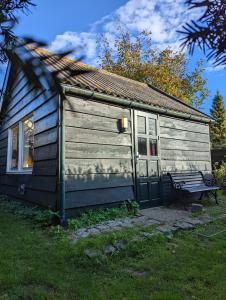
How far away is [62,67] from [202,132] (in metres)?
7.81

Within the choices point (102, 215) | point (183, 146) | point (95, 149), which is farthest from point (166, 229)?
point (183, 146)

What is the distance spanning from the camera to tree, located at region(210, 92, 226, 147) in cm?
2598

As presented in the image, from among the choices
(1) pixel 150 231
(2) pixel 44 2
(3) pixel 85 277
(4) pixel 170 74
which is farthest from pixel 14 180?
(4) pixel 170 74

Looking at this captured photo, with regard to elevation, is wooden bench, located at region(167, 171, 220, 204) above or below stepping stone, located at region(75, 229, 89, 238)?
above

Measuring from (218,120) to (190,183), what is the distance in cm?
2329

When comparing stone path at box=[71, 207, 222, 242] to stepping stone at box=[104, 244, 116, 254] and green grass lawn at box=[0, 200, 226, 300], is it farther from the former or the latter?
stepping stone at box=[104, 244, 116, 254]

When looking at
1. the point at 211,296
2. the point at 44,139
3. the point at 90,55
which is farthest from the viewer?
the point at 44,139

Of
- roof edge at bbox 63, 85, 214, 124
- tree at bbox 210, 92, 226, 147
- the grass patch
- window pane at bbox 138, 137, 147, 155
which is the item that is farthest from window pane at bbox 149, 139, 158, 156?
tree at bbox 210, 92, 226, 147

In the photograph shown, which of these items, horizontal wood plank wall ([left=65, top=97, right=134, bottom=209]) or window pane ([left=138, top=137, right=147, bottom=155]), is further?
window pane ([left=138, top=137, right=147, bottom=155])

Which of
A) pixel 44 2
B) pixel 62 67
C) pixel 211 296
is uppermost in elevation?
pixel 44 2

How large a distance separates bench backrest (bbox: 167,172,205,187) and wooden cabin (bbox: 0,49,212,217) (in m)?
0.22

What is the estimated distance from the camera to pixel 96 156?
536 centimetres

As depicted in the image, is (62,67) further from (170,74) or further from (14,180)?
(170,74)

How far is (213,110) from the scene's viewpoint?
2880 cm
